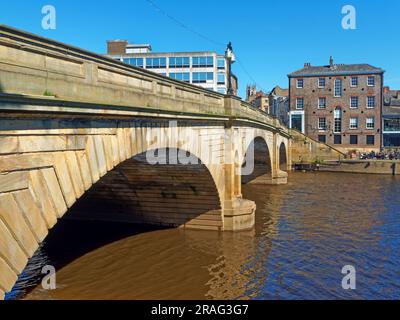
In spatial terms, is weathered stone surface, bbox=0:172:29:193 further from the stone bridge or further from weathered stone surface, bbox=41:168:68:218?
weathered stone surface, bbox=41:168:68:218

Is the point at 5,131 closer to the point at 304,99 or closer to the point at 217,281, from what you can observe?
the point at 217,281

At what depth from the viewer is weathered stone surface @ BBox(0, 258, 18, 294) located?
6.27m

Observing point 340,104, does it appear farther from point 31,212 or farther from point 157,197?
point 31,212

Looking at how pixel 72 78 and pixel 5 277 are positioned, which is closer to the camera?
pixel 5 277

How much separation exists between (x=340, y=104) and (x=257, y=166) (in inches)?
1088

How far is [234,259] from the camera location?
1627 cm

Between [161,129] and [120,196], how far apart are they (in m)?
7.78

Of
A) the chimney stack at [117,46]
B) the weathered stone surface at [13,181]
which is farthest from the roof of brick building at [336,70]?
the weathered stone surface at [13,181]

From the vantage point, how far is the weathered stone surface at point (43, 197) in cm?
700

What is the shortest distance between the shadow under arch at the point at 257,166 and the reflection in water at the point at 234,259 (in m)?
12.2

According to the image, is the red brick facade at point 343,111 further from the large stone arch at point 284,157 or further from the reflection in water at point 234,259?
the reflection in water at point 234,259

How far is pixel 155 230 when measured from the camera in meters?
20.0

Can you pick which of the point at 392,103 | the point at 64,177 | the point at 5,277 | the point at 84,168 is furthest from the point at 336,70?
the point at 5,277

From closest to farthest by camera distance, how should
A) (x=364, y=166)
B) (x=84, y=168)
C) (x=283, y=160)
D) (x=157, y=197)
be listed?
1. (x=84, y=168)
2. (x=157, y=197)
3. (x=364, y=166)
4. (x=283, y=160)
